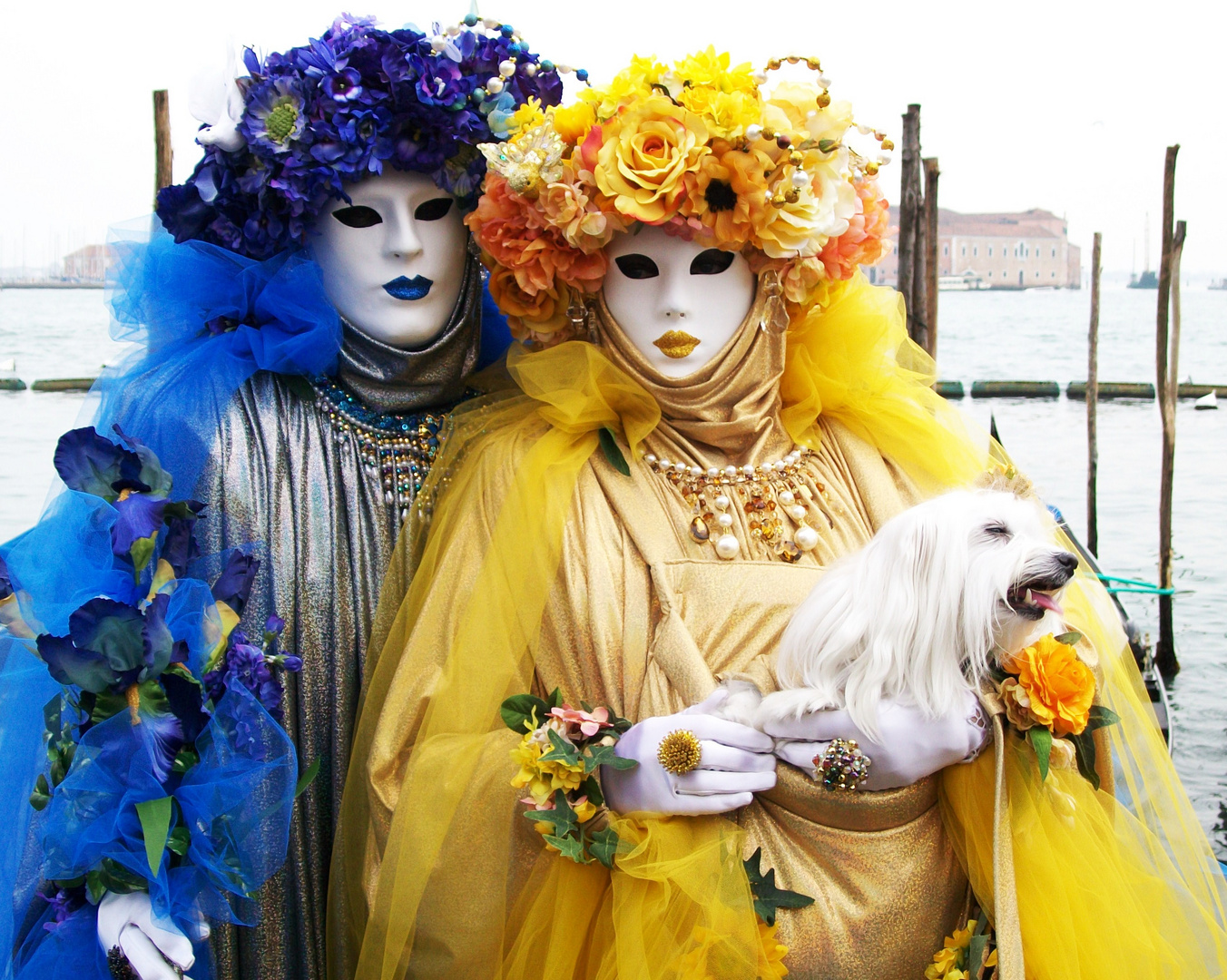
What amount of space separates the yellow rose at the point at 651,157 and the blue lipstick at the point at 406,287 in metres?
0.46

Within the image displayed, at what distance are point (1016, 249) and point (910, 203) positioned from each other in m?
16.8

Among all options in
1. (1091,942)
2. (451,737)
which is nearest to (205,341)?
(451,737)

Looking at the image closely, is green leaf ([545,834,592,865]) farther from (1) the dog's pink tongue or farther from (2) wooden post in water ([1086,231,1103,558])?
(2) wooden post in water ([1086,231,1103,558])

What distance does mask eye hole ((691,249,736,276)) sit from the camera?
1993 mm

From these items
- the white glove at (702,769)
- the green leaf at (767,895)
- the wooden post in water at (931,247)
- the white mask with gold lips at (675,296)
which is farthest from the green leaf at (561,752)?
the wooden post in water at (931,247)

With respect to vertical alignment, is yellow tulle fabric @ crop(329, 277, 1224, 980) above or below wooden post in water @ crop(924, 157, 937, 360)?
below

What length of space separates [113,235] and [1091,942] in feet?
6.46

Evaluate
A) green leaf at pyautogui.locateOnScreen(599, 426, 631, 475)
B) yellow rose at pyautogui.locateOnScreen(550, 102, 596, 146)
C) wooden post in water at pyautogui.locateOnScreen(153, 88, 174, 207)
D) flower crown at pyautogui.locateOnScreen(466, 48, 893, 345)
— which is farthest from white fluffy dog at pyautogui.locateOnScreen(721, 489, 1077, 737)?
wooden post in water at pyautogui.locateOnScreen(153, 88, 174, 207)

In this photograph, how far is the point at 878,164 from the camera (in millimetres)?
2059

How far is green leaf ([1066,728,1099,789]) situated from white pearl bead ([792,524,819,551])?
0.49 m

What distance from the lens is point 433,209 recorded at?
2.23m

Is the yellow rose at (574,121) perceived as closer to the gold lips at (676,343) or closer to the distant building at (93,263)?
the gold lips at (676,343)

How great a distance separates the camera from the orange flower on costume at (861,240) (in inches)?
81.9

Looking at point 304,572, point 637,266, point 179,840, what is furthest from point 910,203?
point 179,840
